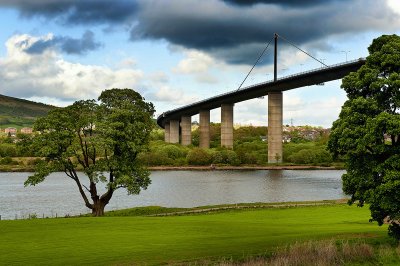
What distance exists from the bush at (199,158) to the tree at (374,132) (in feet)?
430

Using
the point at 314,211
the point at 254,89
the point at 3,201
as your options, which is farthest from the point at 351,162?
the point at 254,89

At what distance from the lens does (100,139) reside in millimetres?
45312

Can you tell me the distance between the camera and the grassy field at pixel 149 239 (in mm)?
22141

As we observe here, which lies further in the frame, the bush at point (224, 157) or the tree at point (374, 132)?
the bush at point (224, 157)

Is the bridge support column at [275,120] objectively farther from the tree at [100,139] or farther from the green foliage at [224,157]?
the tree at [100,139]

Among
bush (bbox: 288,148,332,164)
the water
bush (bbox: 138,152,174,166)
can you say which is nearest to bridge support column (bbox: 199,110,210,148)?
bush (bbox: 138,152,174,166)

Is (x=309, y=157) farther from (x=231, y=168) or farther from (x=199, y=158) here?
(x=199, y=158)

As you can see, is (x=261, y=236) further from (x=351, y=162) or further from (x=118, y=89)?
(x=118, y=89)

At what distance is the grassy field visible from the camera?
22.1m

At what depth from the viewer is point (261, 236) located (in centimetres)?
2847

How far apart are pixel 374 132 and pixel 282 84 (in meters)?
121

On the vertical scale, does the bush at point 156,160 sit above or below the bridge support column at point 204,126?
below

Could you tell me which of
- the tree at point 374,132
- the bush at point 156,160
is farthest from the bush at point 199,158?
the tree at point 374,132

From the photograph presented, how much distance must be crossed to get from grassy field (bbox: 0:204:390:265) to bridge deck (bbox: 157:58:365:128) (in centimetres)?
8976
